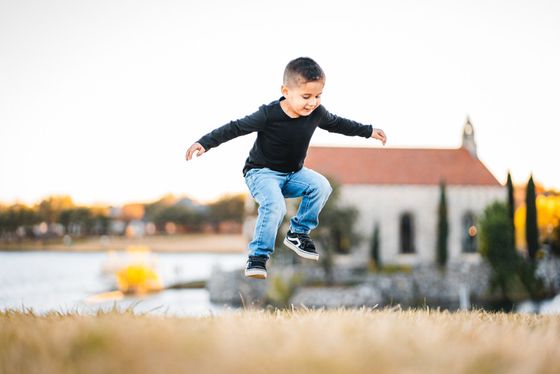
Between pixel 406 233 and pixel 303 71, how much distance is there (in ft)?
132

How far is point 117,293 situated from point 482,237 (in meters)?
35.9

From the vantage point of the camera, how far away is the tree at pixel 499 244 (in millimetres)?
37625

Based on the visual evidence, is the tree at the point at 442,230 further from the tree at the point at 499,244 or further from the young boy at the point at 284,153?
the young boy at the point at 284,153

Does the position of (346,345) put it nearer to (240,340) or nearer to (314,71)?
(240,340)

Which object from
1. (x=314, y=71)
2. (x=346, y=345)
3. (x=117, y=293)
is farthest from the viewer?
(x=117, y=293)

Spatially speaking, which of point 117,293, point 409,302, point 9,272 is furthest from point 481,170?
point 9,272

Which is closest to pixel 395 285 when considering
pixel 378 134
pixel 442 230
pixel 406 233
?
pixel 406 233

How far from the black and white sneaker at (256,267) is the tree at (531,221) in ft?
118

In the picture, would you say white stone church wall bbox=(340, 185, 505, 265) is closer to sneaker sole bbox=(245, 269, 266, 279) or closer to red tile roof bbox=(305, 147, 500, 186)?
red tile roof bbox=(305, 147, 500, 186)

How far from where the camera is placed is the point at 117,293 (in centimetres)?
5600

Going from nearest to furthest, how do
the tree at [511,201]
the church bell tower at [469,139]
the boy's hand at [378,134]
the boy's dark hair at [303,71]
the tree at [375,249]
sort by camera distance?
the boy's dark hair at [303,71] < the boy's hand at [378,134] < the tree at [511,201] < the tree at [375,249] < the church bell tower at [469,139]

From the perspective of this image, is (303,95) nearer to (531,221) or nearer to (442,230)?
(531,221)

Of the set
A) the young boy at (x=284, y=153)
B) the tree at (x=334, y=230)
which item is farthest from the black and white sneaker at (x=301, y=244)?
the tree at (x=334, y=230)

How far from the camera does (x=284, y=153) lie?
4.81 metres
